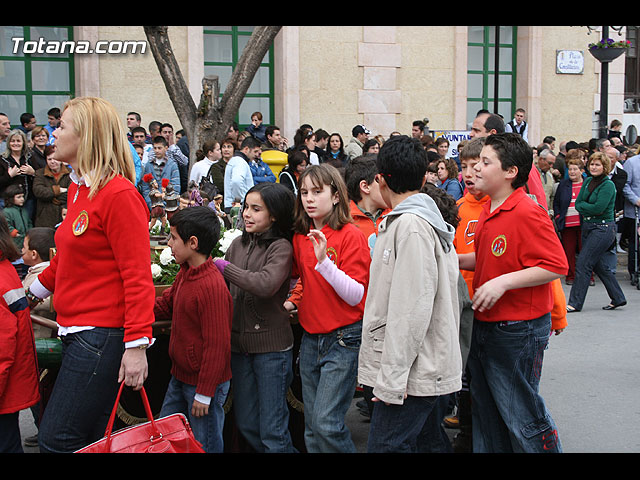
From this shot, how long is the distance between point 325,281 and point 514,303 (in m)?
0.98

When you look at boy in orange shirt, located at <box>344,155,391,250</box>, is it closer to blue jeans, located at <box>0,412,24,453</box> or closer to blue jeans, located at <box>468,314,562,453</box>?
blue jeans, located at <box>468,314,562,453</box>

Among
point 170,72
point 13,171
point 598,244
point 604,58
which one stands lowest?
point 598,244

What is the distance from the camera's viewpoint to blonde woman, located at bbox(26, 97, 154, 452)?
3.21 meters

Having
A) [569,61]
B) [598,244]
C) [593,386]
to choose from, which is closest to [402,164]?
[593,386]

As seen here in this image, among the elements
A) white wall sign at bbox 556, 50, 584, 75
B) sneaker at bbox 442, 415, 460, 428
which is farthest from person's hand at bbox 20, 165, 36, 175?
white wall sign at bbox 556, 50, 584, 75

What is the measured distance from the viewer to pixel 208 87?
12016mm

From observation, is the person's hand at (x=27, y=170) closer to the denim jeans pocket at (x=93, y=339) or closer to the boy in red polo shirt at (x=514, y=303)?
the denim jeans pocket at (x=93, y=339)

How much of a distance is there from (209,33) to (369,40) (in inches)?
147

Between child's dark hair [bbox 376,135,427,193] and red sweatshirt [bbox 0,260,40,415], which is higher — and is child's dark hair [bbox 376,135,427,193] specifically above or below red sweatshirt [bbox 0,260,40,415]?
above

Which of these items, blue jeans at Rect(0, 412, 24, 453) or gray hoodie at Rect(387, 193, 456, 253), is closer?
gray hoodie at Rect(387, 193, 456, 253)

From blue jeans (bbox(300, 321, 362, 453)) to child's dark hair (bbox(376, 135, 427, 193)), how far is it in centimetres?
95

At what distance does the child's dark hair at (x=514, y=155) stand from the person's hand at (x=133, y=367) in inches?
81.5

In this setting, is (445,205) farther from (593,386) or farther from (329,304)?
(593,386)

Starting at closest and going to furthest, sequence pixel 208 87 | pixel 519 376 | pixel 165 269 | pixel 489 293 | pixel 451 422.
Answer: pixel 489 293, pixel 519 376, pixel 165 269, pixel 451 422, pixel 208 87
